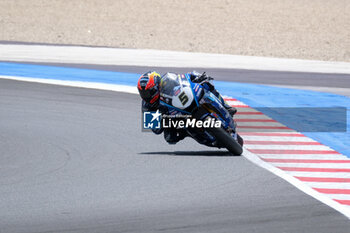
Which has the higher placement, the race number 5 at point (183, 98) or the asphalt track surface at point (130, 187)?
the race number 5 at point (183, 98)

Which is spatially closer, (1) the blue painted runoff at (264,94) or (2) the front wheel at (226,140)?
(2) the front wheel at (226,140)

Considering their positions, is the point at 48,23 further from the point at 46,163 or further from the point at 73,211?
the point at 73,211

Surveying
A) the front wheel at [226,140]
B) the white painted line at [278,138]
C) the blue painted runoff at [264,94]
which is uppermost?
the blue painted runoff at [264,94]

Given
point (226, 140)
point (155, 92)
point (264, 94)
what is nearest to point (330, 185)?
point (226, 140)

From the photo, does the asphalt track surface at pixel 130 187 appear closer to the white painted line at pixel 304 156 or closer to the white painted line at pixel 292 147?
the white painted line at pixel 304 156

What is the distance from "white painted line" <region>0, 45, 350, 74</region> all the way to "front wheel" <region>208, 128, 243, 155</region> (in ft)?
49.3

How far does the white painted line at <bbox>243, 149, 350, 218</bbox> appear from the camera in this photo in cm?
759

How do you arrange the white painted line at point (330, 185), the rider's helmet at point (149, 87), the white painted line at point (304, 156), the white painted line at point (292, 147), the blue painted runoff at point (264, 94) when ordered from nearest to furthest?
the white painted line at point (330, 185)
the rider's helmet at point (149, 87)
the white painted line at point (304, 156)
the white painted line at point (292, 147)
the blue painted runoff at point (264, 94)

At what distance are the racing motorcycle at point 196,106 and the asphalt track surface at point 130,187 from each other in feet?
1.08

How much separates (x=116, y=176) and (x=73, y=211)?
185 centimetres

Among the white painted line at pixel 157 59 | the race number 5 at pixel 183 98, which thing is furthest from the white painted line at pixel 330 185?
the white painted line at pixel 157 59

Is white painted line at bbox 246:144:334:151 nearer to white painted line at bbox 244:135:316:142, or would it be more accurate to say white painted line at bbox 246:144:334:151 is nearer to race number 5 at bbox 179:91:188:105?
white painted line at bbox 244:135:316:142

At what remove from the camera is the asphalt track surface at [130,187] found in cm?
696

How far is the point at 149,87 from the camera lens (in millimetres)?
10109
